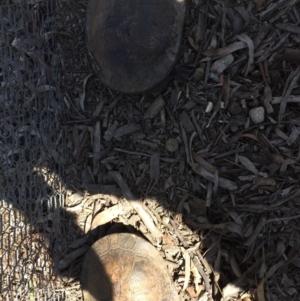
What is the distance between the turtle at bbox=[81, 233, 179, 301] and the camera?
200 centimetres

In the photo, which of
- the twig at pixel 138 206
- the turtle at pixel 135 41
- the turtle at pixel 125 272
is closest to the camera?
the turtle at pixel 135 41

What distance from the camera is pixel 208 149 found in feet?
6.73

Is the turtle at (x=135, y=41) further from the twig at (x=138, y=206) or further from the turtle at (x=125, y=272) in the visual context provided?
the turtle at (x=125, y=272)

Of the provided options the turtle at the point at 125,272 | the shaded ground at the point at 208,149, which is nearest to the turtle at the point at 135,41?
the shaded ground at the point at 208,149

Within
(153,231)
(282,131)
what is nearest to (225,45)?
(282,131)

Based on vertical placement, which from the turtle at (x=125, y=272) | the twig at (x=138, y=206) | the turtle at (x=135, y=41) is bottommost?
the turtle at (x=125, y=272)

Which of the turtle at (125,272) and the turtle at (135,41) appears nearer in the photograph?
the turtle at (135,41)

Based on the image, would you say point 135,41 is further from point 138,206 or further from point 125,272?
point 125,272

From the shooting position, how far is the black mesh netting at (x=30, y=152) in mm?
2152

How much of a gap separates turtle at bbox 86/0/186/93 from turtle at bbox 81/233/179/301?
79 centimetres

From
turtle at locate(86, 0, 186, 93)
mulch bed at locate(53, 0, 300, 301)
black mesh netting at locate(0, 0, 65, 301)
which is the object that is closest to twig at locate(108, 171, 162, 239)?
mulch bed at locate(53, 0, 300, 301)

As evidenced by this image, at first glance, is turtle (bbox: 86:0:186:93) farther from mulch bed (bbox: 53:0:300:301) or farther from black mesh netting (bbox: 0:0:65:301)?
black mesh netting (bbox: 0:0:65:301)

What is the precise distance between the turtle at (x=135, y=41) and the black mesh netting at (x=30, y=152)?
0.38m

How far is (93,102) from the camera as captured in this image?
87.4 inches
